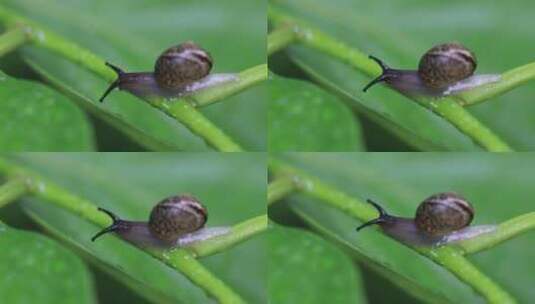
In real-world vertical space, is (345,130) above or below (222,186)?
above

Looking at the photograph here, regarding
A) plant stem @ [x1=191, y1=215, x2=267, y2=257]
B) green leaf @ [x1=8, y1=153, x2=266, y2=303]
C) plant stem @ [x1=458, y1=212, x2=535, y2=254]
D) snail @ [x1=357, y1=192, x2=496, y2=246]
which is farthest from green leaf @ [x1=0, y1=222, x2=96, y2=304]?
plant stem @ [x1=458, y1=212, x2=535, y2=254]

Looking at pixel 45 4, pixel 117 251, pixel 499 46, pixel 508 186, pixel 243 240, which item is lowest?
pixel 117 251

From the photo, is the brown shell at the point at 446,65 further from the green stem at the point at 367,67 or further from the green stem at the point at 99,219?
the green stem at the point at 99,219

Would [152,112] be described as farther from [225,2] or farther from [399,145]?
[399,145]

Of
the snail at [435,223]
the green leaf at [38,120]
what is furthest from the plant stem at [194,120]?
the snail at [435,223]

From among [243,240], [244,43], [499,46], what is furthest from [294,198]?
[499,46]

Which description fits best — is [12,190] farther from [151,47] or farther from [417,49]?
[417,49]

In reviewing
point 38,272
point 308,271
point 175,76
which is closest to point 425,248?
point 308,271
